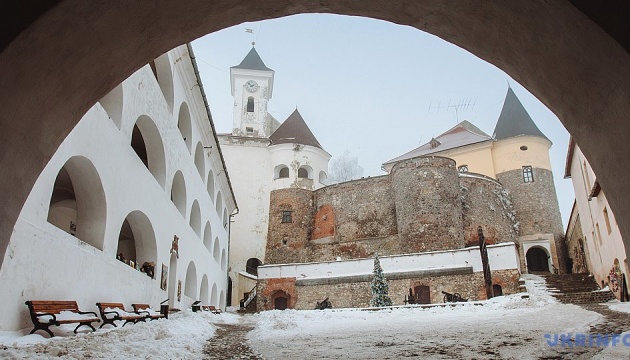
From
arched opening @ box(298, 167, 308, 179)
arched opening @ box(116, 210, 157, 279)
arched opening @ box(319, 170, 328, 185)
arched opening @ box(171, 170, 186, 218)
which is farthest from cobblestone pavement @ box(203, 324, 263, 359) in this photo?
arched opening @ box(319, 170, 328, 185)

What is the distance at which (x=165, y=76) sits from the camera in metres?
14.5

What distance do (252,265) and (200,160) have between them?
15487mm

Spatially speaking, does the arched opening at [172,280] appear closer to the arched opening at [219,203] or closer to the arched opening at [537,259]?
the arched opening at [219,203]

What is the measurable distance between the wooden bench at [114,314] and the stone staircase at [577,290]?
1361 cm

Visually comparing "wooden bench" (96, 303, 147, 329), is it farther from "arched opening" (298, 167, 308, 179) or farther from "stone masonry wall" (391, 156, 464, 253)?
"arched opening" (298, 167, 308, 179)

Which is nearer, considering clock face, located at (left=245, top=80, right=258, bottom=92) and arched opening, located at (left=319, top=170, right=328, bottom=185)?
arched opening, located at (left=319, top=170, right=328, bottom=185)

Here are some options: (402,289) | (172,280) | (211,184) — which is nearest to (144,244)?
(172,280)

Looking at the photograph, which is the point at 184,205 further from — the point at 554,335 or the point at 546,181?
the point at 546,181

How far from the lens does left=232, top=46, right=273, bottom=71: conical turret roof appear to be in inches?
1674

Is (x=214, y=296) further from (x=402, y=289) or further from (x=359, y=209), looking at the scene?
(x=359, y=209)

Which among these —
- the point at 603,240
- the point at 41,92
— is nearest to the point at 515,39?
the point at 41,92

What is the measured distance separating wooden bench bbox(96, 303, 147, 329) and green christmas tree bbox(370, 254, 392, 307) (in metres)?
12.2

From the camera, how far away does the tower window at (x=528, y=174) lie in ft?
111

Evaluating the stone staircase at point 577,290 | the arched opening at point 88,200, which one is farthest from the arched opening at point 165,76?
the stone staircase at point 577,290
